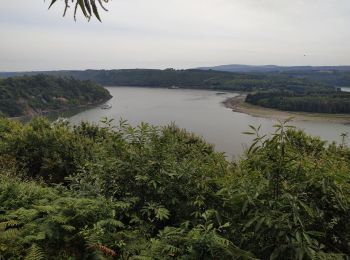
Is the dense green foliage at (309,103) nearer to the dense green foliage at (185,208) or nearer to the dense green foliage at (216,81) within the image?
the dense green foliage at (216,81)

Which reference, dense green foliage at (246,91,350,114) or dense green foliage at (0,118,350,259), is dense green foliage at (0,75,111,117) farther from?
dense green foliage at (0,118,350,259)

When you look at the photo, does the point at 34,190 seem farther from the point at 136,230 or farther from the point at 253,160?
the point at 253,160

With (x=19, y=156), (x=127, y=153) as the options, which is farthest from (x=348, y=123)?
(x=127, y=153)

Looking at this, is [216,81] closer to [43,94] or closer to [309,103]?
[309,103]

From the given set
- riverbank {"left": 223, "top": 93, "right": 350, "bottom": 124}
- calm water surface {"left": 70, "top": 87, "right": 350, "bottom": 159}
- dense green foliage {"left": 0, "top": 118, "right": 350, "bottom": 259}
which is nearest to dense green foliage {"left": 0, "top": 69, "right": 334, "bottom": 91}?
riverbank {"left": 223, "top": 93, "right": 350, "bottom": 124}

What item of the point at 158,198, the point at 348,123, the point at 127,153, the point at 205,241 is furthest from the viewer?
the point at 348,123

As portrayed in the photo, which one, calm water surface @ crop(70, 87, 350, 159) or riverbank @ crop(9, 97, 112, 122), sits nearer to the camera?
calm water surface @ crop(70, 87, 350, 159)
